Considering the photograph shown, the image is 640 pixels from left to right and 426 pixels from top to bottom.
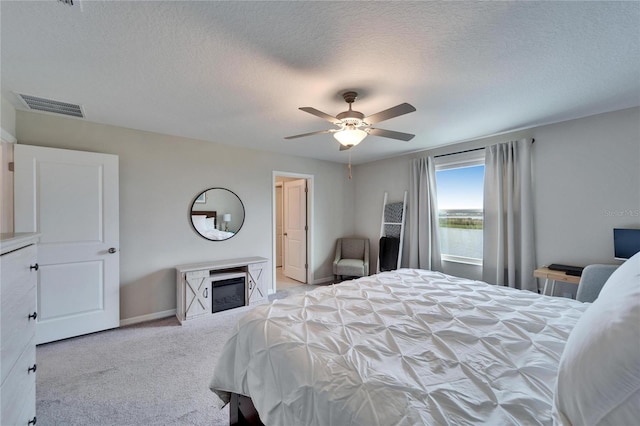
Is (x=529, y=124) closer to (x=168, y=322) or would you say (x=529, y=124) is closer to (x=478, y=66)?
(x=478, y=66)

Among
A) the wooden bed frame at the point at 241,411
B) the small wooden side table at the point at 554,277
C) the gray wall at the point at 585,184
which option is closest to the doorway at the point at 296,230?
the wooden bed frame at the point at 241,411

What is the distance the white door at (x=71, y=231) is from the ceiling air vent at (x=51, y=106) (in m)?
0.40

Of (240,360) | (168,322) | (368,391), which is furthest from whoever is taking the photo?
(168,322)

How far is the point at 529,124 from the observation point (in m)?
3.09

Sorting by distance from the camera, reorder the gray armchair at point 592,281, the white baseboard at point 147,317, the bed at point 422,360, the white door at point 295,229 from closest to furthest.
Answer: the bed at point 422,360
the gray armchair at point 592,281
the white baseboard at point 147,317
the white door at point 295,229

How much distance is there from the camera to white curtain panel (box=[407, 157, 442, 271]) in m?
4.15

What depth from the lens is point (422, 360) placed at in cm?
116

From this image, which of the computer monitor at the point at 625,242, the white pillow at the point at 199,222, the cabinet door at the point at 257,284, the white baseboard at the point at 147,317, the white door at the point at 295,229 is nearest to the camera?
the computer monitor at the point at 625,242

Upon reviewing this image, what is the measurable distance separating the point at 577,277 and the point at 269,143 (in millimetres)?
3973

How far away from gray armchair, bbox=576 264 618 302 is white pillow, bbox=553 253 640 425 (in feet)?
7.18

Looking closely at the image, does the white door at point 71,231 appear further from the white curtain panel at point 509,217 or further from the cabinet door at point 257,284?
the white curtain panel at point 509,217

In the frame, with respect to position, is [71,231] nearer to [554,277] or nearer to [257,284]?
[257,284]

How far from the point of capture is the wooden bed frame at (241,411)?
4.86ft

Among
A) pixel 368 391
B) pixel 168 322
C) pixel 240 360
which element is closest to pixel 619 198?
pixel 368 391
